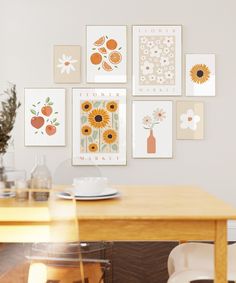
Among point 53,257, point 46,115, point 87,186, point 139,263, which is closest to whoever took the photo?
point 53,257

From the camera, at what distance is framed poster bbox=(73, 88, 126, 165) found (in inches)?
166

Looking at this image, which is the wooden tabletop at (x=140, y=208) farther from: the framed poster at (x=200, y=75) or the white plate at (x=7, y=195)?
the framed poster at (x=200, y=75)

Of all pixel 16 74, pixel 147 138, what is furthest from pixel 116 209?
pixel 16 74

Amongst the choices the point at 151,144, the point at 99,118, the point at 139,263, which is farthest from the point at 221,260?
the point at 99,118

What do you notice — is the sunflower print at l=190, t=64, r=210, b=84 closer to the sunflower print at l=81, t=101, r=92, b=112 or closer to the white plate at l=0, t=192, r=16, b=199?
the sunflower print at l=81, t=101, r=92, b=112

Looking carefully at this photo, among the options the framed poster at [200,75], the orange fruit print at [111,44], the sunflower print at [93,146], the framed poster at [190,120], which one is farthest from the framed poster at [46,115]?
the framed poster at [200,75]

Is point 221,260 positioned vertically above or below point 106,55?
below

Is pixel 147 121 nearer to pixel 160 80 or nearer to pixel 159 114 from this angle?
pixel 159 114

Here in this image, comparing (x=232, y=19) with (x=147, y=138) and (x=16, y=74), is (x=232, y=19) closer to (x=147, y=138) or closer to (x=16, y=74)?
(x=147, y=138)

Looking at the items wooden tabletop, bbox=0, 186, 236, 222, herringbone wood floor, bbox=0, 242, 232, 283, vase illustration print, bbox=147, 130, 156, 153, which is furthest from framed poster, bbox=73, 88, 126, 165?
wooden tabletop, bbox=0, 186, 236, 222

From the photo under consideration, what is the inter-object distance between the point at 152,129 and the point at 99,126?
20.4 inches

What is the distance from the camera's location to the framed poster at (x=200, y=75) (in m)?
4.22

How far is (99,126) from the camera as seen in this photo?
4211 mm

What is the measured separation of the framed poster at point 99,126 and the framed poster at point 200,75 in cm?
67
